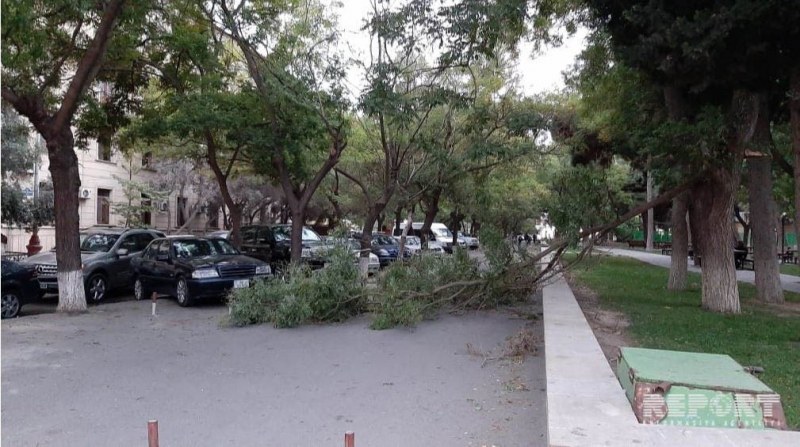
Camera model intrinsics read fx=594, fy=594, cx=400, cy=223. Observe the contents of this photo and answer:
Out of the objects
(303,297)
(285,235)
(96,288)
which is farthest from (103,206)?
(303,297)

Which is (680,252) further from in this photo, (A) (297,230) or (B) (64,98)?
(B) (64,98)

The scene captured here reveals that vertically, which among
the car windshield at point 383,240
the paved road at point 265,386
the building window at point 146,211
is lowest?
the paved road at point 265,386

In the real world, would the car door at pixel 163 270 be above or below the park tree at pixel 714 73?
below

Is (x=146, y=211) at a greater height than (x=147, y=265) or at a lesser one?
greater

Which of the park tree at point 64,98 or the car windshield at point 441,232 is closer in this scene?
the park tree at point 64,98

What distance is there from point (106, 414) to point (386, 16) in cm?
869

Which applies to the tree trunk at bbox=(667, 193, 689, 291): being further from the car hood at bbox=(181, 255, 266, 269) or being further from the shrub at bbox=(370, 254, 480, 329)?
the car hood at bbox=(181, 255, 266, 269)

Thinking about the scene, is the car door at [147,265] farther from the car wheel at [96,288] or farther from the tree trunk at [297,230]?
the tree trunk at [297,230]

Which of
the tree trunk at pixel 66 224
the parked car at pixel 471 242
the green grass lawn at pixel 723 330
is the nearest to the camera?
the green grass lawn at pixel 723 330

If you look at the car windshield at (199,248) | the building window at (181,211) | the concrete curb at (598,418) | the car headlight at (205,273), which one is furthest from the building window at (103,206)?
the concrete curb at (598,418)

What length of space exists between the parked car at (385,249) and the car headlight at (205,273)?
9.63m

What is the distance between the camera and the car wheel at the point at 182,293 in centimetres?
1277

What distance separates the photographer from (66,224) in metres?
11.6

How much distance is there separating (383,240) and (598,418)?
Result: 22.1 meters
